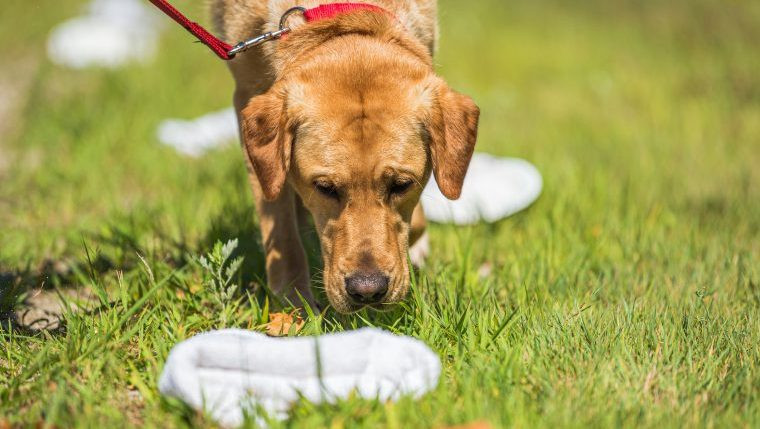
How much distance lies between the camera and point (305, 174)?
9.58ft

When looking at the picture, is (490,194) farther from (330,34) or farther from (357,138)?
(357,138)

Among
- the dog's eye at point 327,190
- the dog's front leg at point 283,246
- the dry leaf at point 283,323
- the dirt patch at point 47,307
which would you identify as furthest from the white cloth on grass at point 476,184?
the dirt patch at point 47,307

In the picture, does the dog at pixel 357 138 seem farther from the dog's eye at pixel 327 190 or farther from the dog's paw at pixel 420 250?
the dog's paw at pixel 420 250

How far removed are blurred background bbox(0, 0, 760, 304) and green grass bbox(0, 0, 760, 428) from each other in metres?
0.02

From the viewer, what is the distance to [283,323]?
2.89 meters

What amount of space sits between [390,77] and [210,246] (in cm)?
119

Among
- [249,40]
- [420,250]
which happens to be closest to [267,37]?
[249,40]

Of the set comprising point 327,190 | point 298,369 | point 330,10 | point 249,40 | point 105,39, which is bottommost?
point 105,39

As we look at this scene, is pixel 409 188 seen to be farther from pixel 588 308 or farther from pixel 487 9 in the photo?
pixel 487 9

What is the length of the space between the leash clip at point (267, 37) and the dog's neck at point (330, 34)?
0.10 ft

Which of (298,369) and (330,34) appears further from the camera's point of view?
(330,34)

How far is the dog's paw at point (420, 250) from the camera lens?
12.2ft

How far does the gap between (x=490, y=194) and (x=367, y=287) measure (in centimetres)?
196

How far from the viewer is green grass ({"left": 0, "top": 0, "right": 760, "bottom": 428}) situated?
2.40m
